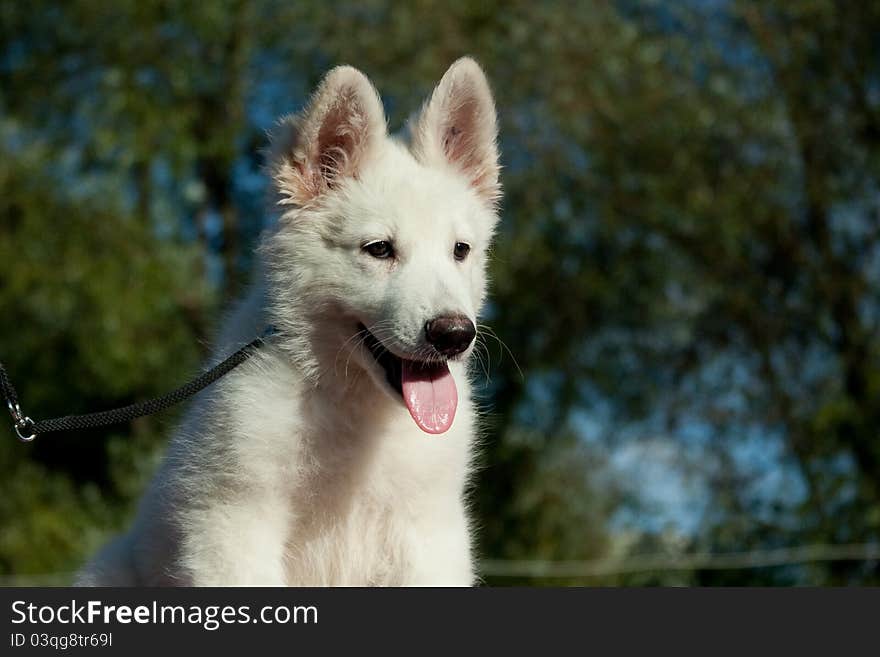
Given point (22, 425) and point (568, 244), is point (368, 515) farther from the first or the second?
point (568, 244)

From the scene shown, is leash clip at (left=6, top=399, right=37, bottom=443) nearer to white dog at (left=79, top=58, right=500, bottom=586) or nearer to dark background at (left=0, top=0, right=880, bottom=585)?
white dog at (left=79, top=58, right=500, bottom=586)

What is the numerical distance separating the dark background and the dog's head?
24.7 ft

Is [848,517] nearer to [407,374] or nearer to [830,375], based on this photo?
[830,375]

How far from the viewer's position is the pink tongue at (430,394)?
388 centimetres

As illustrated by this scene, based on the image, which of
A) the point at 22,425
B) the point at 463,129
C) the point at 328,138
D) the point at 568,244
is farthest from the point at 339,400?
the point at 568,244

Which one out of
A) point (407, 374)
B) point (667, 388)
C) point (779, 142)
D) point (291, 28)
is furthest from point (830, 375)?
point (407, 374)

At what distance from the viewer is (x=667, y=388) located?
13484mm

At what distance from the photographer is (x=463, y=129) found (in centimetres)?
459

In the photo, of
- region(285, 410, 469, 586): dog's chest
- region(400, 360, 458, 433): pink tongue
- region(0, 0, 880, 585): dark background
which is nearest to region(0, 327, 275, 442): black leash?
region(285, 410, 469, 586): dog's chest

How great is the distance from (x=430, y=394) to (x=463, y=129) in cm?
121

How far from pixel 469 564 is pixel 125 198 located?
11658mm

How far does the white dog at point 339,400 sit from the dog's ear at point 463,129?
0.04m

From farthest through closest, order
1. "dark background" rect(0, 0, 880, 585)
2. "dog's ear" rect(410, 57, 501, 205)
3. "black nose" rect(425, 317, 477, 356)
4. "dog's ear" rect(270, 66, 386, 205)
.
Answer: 1. "dark background" rect(0, 0, 880, 585)
2. "dog's ear" rect(410, 57, 501, 205)
3. "dog's ear" rect(270, 66, 386, 205)
4. "black nose" rect(425, 317, 477, 356)

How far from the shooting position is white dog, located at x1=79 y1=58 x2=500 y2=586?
12.4 ft
